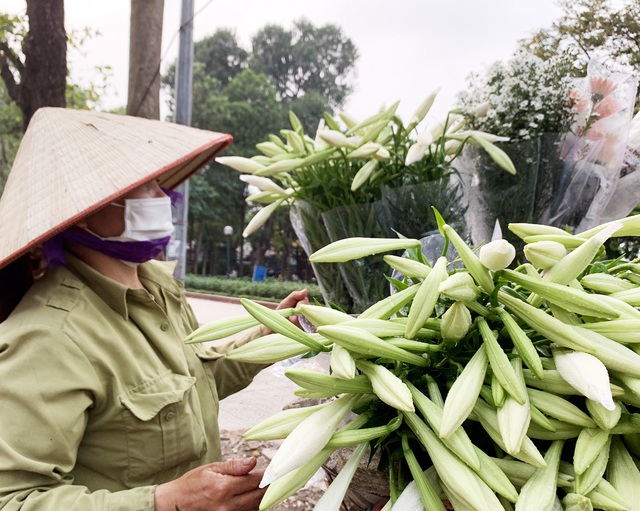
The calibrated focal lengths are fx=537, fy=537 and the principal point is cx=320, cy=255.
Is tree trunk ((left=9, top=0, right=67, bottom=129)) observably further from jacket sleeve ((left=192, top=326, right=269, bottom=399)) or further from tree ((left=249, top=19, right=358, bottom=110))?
tree ((left=249, top=19, right=358, bottom=110))

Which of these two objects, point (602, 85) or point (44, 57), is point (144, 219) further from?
point (44, 57)

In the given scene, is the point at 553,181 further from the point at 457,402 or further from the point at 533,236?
the point at 457,402

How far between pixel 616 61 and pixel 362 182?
36.5 inches

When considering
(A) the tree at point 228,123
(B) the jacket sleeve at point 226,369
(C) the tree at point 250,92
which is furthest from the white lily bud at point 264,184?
(A) the tree at point 228,123

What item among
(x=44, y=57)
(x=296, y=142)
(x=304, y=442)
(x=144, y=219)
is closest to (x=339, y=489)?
(x=304, y=442)

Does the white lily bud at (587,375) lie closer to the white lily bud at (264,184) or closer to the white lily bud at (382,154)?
the white lily bud at (382,154)

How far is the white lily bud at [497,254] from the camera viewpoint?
686 mm

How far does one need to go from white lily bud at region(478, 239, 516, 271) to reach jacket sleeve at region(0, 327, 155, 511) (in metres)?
0.97

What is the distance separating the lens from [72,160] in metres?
1.55

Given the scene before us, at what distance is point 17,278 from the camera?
5.13 feet

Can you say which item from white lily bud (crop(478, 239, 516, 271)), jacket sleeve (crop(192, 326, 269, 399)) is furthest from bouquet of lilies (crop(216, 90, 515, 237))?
white lily bud (crop(478, 239, 516, 271))

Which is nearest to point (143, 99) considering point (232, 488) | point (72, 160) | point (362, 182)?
point (72, 160)

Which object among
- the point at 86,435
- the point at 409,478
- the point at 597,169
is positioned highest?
the point at 597,169

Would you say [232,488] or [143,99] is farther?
[143,99]
